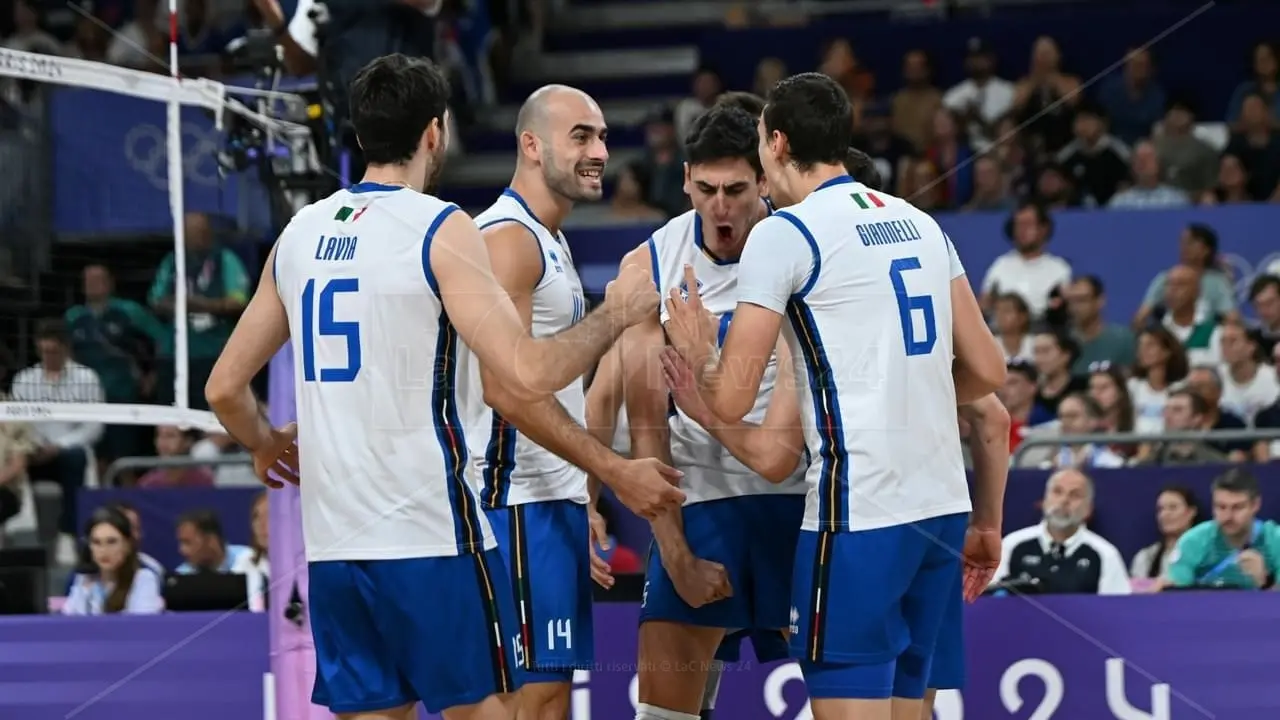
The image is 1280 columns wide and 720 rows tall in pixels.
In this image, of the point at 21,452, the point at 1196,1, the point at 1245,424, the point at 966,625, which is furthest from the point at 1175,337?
the point at 21,452

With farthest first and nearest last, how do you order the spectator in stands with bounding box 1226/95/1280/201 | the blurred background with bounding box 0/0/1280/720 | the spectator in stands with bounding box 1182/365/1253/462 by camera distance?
the spectator in stands with bounding box 1226/95/1280/201 < the spectator in stands with bounding box 1182/365/1253/462 < the blurred background with bounding box 0/0/1280/720

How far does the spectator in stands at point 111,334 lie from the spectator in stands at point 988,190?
6.13m

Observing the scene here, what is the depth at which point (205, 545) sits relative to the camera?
895 cm

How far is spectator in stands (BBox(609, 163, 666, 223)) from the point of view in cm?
1259

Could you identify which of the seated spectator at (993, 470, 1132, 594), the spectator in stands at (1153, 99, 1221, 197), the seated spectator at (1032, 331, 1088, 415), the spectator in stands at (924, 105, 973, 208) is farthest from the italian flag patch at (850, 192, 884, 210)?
the spectator in stands at (1153, 99, 1221, 197)

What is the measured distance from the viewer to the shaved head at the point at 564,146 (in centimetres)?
552

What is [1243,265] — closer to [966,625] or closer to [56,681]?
[966,625]

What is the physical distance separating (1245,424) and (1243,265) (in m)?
2.11

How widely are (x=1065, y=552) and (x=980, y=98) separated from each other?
6033 millimetres

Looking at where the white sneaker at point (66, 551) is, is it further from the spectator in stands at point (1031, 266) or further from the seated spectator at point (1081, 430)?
the spectator in stands at point (1031, 266)

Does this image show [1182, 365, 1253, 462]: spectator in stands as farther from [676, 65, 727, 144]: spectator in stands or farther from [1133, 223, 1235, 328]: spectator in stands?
[676, 65, 727, 144]: spectator in stands

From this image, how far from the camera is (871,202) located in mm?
4879

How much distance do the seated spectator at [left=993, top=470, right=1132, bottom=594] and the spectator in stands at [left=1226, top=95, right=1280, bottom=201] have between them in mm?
4758

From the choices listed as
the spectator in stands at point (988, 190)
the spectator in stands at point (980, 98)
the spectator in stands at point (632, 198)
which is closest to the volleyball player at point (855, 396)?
the spectator in stands at point (988, 190)
